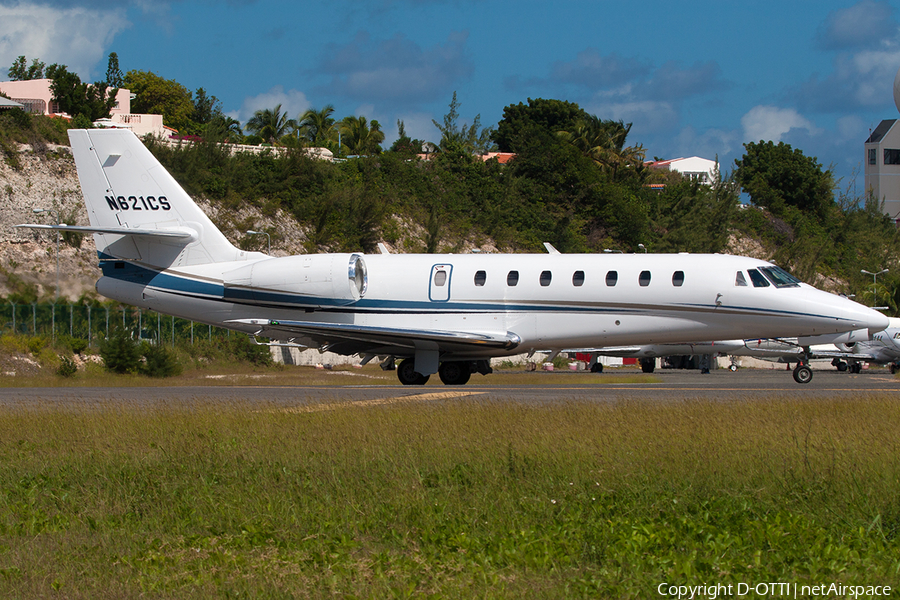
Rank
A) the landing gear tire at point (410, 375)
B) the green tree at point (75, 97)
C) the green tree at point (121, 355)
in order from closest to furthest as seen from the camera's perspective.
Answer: the landing gear tire at point (410, 375)
the green tree at point (121, 355)
the green tree at point (75, 97)

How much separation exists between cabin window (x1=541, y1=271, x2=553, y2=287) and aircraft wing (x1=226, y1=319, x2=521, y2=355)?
143 centimetres

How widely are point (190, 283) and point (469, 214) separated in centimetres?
4790

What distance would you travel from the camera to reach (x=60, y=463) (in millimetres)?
9703

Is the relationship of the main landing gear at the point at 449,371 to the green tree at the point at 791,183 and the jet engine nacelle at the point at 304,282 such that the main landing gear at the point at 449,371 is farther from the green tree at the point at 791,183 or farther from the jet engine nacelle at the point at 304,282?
the green tree at the point at 791,183

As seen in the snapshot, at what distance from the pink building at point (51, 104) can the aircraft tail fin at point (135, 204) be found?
135 feet

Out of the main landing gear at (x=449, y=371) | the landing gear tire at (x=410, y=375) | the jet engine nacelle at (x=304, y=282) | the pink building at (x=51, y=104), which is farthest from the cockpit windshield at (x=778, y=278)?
the pink building at (x=51, y=104)

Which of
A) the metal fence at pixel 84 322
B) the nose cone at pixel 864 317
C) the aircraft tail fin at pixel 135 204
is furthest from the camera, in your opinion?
the metal fence at pixel 84 322

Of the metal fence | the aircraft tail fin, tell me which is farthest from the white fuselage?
the metal fence

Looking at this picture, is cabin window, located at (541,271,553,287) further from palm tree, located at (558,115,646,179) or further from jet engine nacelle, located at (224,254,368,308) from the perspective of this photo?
palm tree, located at (558,115,646,179)

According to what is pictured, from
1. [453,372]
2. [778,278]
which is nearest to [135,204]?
[453,372]

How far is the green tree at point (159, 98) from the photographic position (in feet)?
308

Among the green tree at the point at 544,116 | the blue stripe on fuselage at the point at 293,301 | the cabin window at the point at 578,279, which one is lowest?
the blue stripe on fuselage at the point at 293,301

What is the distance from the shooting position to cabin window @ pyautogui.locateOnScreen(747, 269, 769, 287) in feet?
68.3

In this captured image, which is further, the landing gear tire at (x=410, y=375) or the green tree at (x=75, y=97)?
the green tree at (x=75, y=97)
